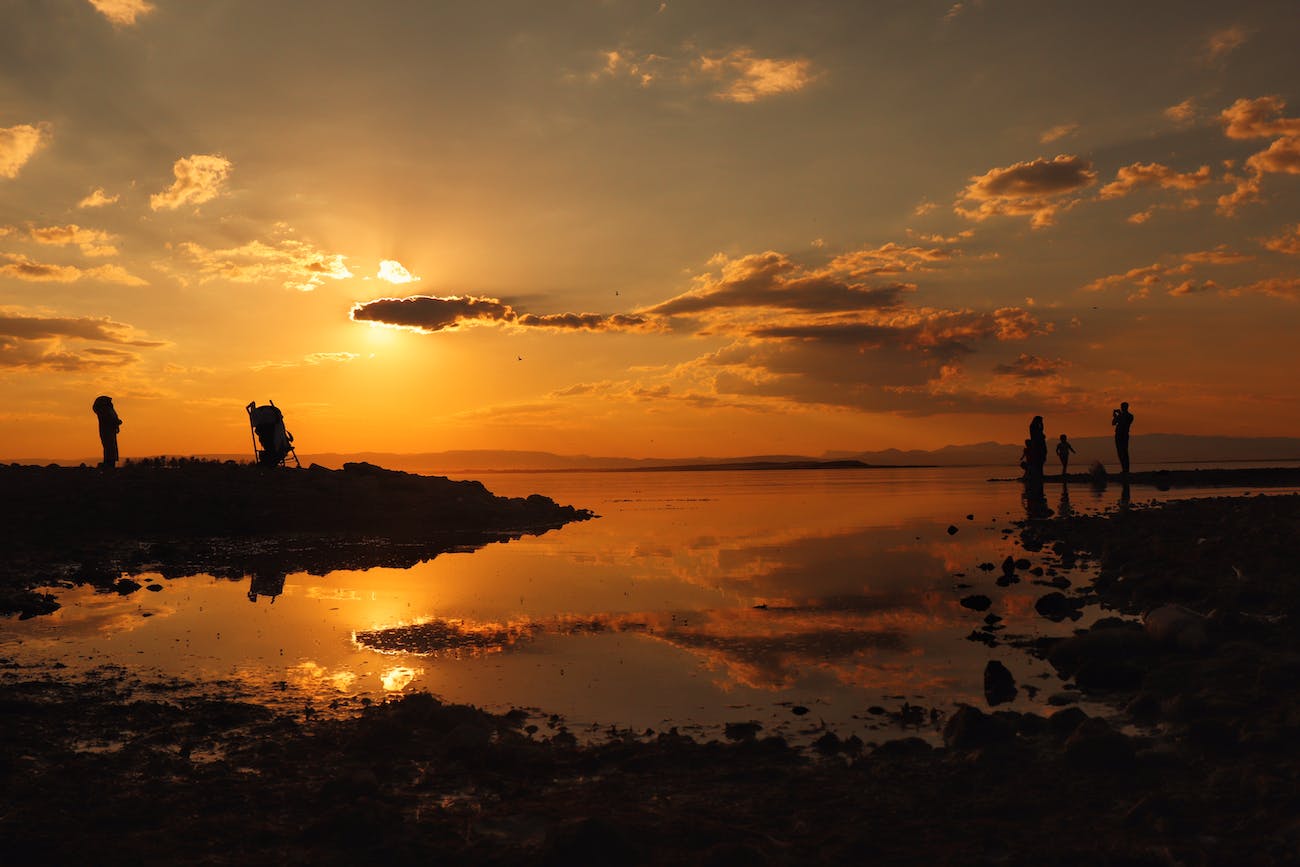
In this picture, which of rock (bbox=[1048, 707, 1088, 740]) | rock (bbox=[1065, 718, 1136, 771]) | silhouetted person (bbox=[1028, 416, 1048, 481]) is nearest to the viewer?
rock (bbox=[1065, 718, 1136, 771])

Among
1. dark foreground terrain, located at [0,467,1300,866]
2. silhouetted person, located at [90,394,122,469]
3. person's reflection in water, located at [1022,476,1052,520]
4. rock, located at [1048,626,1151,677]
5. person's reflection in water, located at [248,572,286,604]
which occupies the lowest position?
dark foreground terrain, located at [0,467,1300,866]

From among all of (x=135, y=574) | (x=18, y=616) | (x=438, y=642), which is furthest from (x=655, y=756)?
(x=135, y=574)

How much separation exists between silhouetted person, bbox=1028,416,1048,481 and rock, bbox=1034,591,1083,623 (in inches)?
1521

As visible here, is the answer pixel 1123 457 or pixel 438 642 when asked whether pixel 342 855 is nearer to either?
pixel 438 642

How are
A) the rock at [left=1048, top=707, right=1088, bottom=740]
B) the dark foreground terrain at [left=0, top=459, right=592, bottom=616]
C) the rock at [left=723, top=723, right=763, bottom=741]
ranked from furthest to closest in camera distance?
1. the dark foreground terrain at [left=0, top=459, right=592, bottom=616]
2. the rock at [left=723, top=723, right=763, bottom=741]
3. the rock at [left=1048, top=707, right=1088, bottom=740]

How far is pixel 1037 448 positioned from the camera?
54625 mm

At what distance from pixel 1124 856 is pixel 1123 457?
5392 centimetres

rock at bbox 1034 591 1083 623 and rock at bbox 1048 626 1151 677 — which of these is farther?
rock at bbox 1034 591 1083 623

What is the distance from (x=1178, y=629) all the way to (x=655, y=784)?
312 inches

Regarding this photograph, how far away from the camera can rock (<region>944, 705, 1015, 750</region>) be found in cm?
798

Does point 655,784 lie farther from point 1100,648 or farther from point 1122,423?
point 1122,423

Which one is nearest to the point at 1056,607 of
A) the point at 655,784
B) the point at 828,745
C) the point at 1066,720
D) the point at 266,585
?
the point at 1066,720

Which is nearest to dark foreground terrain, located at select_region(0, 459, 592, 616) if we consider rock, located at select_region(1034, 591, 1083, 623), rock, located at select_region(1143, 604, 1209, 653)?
rock, located at select_region(1034, 591, 1083, 623)

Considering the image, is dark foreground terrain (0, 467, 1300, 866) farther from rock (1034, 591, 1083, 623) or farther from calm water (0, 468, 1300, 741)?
rock (1034, 591, 1083, 623)
